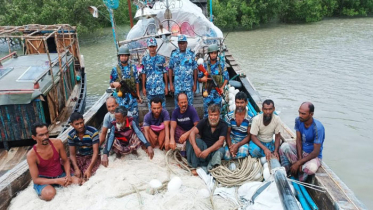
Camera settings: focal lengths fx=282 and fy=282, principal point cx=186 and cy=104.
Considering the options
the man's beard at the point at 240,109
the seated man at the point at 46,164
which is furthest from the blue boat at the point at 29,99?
the man's beard at the point at 240,109

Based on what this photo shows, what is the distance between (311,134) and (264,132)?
61 cm

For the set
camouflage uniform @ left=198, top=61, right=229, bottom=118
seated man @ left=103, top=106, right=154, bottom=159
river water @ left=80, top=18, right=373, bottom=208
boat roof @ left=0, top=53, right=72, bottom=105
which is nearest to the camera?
seated man @ left=103, top=106, right=154, bottom=159

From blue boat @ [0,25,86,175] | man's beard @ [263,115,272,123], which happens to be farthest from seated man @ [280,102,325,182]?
blue boat @ [0,25,86,175]

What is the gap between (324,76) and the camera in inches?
424

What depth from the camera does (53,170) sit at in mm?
3605

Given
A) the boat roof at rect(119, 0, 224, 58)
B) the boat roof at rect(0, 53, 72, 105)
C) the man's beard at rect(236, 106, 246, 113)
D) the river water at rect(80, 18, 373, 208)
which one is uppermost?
the boat roof at rect(119, 0, 224, 58)

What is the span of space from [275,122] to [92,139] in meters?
2.54

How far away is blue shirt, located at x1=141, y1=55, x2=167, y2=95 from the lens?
16.4 feet

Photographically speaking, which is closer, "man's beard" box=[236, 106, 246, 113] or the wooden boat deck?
the wooden boat deck

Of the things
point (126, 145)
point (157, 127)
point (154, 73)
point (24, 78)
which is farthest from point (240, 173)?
point (24, 78)

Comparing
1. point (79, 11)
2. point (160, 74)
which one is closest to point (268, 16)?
point (79, 11)

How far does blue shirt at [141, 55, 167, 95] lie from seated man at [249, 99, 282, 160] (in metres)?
1.89

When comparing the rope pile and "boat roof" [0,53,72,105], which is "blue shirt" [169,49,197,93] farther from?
"boat roof" [0,53,72,105]

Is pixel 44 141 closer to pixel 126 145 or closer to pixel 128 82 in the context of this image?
pixel 126 145
